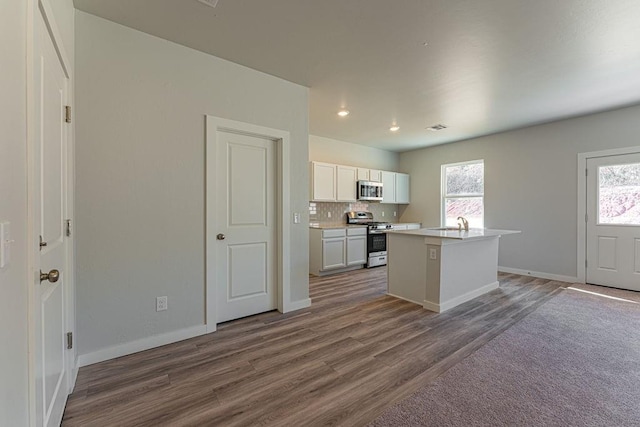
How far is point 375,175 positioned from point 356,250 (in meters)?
1.79

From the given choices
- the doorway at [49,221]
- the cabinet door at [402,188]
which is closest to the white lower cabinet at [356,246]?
the cabinet door at [402,188]

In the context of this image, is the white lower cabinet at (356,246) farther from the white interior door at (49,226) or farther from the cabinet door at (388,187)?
the white interior door at (49,226)

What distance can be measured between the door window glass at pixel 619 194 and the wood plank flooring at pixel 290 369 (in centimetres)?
222

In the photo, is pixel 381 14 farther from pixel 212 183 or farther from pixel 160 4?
pixel 212 183

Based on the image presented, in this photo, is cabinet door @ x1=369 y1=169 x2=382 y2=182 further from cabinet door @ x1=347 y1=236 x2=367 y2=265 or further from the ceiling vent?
the ceiling vent

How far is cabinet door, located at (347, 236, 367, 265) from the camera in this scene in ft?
18.3

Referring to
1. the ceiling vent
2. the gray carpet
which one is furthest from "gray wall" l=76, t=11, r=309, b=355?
the gray carpet

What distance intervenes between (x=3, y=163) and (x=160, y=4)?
1862mm

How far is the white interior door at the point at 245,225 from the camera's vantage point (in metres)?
3.00

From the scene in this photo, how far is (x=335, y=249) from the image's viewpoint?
5355 millimetres

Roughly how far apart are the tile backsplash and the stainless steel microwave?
40 centimetres

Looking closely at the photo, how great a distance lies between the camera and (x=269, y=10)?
7.26 ft

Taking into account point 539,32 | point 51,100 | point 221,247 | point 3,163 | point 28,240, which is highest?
point 539,32

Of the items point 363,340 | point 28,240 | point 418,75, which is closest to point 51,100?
point 28,240
